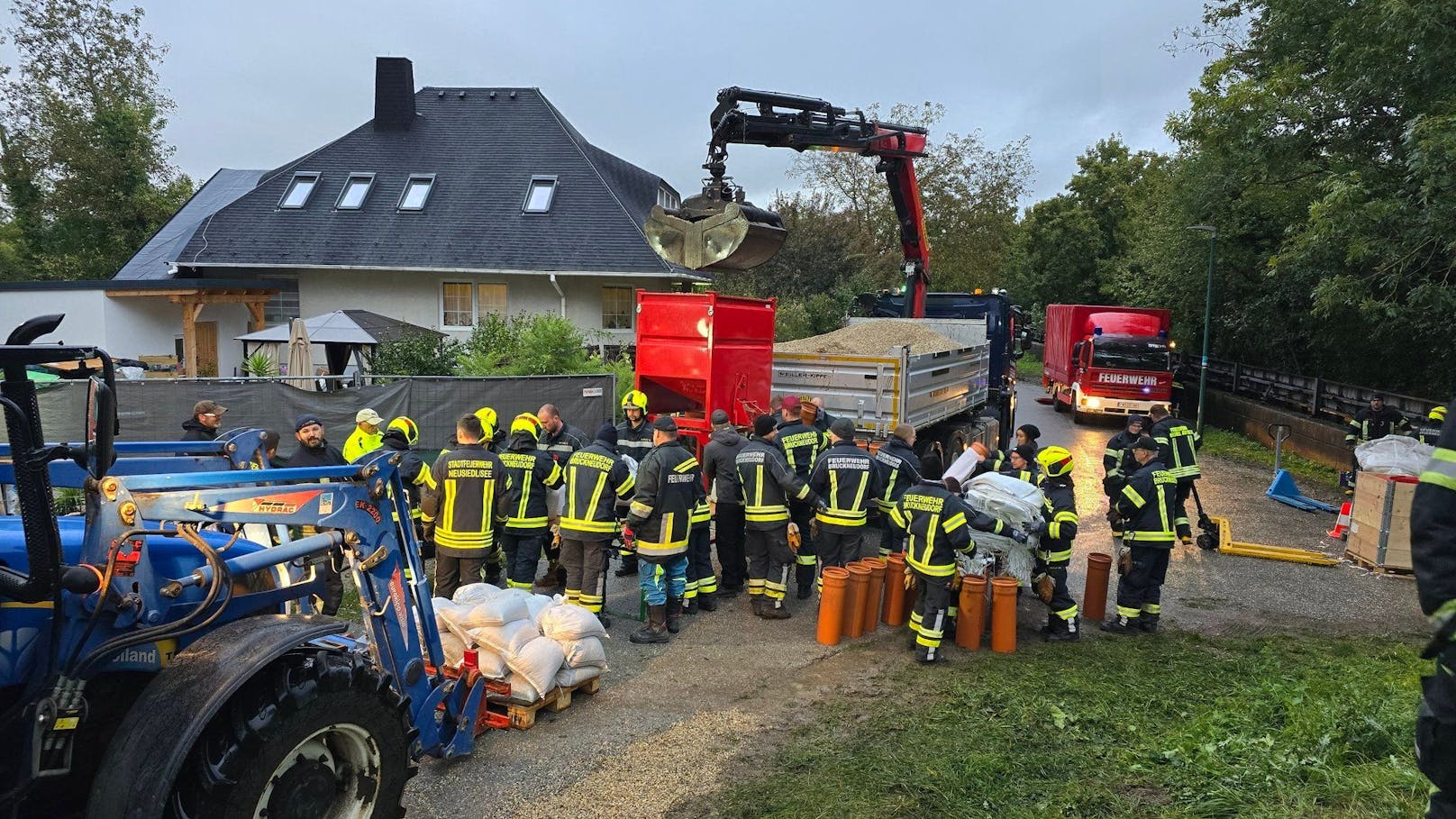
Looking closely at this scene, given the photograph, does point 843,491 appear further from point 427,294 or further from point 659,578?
point 427,294

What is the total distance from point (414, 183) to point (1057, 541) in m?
19.8

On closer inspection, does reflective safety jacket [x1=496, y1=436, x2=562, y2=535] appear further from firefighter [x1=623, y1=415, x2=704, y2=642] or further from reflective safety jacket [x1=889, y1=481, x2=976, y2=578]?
reflective safety jacket [x1=889, y1=481, x2=976, y2=578]

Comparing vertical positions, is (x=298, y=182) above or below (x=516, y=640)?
above

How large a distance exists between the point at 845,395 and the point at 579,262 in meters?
11.1

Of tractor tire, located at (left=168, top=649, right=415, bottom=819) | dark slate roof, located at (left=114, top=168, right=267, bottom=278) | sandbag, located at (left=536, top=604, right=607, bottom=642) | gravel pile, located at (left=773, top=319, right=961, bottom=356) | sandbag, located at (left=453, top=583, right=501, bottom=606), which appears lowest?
sandbag, located at (left=536, top=604, right=607, bottom=642)

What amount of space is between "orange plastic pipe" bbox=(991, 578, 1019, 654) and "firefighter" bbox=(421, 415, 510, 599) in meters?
4.04

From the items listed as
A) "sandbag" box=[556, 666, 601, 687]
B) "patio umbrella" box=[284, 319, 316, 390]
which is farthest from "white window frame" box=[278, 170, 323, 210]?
"sandbag" box=[556, 666, 601, 687]

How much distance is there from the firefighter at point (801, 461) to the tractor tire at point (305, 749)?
17.7 ft

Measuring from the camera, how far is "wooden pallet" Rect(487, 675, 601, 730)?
570 centimetres

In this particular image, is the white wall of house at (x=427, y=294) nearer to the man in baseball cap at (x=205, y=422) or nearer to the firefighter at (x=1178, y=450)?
the firefighter at (x=1178, y=450)

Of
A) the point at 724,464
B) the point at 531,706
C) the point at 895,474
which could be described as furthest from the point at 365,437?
the point at 895,474

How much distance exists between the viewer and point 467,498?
717 centimetres

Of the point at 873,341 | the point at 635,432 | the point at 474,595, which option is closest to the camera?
the point at 474,595

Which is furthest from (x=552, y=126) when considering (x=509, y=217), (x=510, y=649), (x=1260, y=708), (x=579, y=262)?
(x=1260, y=708)
